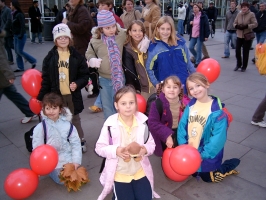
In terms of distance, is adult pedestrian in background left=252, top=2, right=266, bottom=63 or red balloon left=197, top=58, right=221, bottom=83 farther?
adult pedestrian in background left=252, top=2, right=266, bottom=63

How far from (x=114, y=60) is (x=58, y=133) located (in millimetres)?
1246

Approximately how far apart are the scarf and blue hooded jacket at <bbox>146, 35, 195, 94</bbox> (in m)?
0.40

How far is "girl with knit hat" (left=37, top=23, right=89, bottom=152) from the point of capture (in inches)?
138

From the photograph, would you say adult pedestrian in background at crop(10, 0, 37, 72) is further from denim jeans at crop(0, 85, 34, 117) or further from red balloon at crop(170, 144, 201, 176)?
red balloon at crop(170, 144, 201, 176)

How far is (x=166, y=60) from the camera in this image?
3.81 metres

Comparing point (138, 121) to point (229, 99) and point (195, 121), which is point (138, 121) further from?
point (229, 99)

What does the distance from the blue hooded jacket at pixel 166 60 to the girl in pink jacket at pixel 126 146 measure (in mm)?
1245

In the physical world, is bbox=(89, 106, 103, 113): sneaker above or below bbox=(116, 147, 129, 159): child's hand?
below

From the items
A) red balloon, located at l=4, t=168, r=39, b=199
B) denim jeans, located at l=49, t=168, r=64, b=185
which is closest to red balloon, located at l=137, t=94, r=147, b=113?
denim jeans, located at l=49, t=168, r=64, b=185

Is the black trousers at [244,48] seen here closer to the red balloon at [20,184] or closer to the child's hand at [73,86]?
the child's hand at [73,86]

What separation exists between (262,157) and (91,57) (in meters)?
2.71

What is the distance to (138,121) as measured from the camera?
9.01ft

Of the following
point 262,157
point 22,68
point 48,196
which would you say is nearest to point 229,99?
point 262,157

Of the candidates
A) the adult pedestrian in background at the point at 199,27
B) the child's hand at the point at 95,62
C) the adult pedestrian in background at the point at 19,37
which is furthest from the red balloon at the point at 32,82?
the adult pedestrian in background at the point at 199,27
